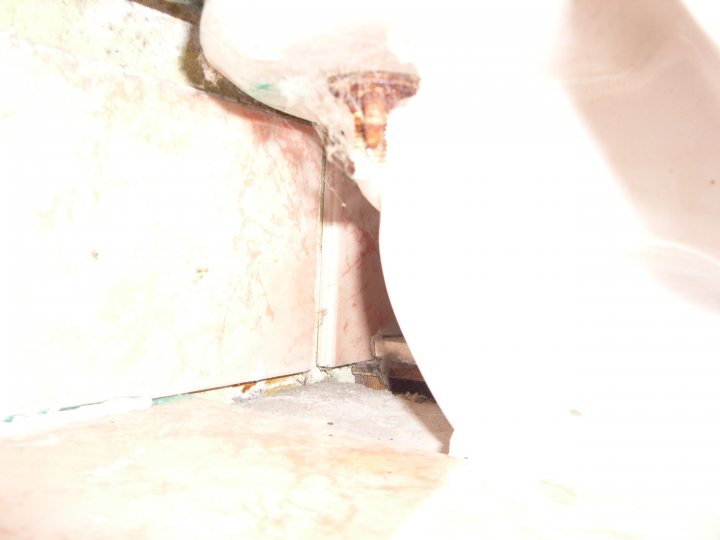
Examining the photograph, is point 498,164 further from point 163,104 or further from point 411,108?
point 163,104

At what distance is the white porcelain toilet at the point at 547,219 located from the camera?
2.18ft

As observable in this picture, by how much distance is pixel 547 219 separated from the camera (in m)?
0.77

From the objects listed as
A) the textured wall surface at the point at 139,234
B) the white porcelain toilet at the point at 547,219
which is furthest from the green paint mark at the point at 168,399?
the white porcelain toilet at the point at 547,219

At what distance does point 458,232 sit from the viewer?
0.76 meters

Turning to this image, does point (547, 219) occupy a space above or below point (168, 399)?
above

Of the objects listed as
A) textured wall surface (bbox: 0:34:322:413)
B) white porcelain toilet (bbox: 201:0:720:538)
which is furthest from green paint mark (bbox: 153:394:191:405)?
white porcelain toilet (bbox: 201:0:720:538)

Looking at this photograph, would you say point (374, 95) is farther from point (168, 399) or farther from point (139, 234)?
point (168, 399)

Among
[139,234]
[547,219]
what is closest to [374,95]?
[547,219]

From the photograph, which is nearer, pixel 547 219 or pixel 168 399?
pixel 547 219

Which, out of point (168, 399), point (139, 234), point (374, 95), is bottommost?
point (168, 399)

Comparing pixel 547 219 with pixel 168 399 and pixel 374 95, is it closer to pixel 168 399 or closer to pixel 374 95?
pixel 374 95

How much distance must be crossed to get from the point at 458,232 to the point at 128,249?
0.47m

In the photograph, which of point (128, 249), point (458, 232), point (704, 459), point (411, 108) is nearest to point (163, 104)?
point (128, 249)

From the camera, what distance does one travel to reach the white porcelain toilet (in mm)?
666
